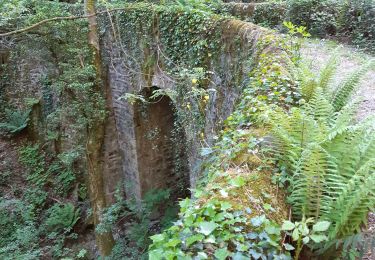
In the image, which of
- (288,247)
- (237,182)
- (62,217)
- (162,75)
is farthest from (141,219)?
(288,247)

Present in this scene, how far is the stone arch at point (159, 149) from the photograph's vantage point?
877cm

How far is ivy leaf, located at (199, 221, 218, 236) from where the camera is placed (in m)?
1.71

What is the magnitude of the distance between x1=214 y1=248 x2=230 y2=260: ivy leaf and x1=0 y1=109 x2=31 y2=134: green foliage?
1120 cm

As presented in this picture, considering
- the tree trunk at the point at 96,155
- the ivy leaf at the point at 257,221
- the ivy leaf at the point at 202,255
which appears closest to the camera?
the ivy leaf at the point at 202,255

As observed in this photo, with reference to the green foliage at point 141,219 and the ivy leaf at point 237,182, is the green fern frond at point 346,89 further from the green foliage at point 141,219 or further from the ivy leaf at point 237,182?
the green foliage at point 141,219

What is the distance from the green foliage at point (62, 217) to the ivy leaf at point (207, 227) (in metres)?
8.61

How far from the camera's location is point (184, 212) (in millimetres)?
1955

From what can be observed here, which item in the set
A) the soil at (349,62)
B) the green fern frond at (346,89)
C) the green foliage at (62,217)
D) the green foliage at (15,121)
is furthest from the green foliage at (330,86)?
the green foliage at (15,121)

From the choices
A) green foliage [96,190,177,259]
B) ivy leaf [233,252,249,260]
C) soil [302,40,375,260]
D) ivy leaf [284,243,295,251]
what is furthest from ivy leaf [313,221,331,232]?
green foliage [96,190,177,259]

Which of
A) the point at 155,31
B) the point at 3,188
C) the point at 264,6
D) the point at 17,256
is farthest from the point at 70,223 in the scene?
the point at 264,6

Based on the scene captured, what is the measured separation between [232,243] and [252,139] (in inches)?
40.6

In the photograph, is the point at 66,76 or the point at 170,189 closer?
the point at 66,76

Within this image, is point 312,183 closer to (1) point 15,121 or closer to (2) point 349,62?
(2) point 349,62

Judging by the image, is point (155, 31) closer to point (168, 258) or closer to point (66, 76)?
point (66, 76)
